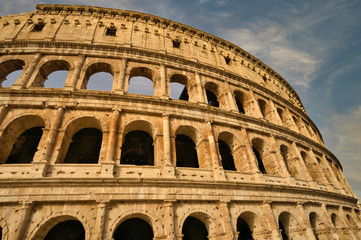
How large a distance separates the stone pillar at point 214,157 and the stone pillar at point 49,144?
7.18 meters

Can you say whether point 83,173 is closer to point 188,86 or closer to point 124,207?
point 124,207

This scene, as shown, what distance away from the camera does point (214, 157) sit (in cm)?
899

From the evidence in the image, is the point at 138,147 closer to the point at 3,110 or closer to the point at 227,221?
the point at 227,221

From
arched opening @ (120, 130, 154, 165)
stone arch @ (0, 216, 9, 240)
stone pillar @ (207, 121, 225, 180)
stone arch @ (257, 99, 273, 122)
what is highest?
stone arch @ (257, 99, 273, 122)

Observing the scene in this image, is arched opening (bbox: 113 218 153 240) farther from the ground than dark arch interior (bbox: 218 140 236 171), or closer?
closer

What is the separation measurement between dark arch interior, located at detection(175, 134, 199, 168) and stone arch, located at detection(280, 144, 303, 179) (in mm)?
6438

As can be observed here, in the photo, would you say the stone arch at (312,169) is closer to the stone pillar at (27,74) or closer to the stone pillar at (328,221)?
the stone pillar at (328,221)

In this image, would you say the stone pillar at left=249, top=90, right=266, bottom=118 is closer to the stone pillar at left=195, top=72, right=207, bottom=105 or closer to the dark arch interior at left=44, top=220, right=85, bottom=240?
the stone pillar at left=195, top=72, right=207, bottom=105

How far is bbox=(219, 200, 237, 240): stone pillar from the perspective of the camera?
282 inches

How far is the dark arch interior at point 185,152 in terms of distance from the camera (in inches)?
447

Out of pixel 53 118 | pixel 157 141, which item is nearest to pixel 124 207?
pixel 157 141

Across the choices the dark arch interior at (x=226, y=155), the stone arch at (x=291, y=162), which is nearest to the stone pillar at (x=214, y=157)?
the dark arch interior at (x=226, y=155)

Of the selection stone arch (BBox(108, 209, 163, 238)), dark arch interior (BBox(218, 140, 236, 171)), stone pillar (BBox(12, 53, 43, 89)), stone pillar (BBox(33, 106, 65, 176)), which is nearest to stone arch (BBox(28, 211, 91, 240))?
stone arch (BBox(108, 209, 163, 238))

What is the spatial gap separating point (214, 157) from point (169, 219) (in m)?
3.63
